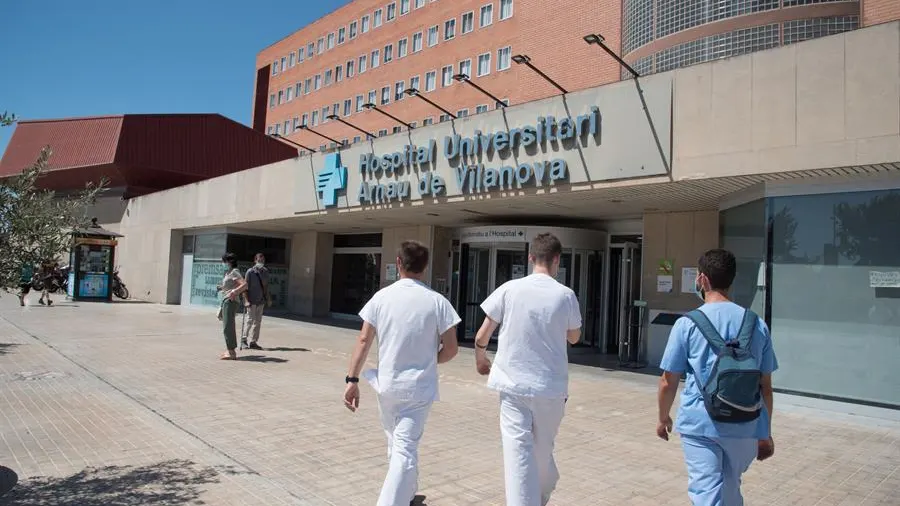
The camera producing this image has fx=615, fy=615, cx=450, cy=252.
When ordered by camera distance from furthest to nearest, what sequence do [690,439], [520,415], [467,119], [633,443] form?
[467,119]
[633,443]
[520,415]
[690,439]

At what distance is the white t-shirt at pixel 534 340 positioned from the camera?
11.4 feet

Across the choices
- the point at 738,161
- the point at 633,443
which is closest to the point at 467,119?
the point at 738,161

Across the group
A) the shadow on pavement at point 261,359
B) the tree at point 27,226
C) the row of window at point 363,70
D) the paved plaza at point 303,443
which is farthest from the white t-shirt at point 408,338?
the row of window at point 363,70

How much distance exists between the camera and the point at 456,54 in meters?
39.1

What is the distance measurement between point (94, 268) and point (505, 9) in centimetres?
2559

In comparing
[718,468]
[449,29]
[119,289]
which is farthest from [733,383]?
[449,29]

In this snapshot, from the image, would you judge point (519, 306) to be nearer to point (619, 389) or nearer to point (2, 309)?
point (619, 389)

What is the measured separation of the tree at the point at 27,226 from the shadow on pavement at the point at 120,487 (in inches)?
55.3

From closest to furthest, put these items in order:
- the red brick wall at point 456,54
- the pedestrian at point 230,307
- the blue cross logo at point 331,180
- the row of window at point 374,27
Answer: the pedestrian at point 230,307 → the blue cross logo at point 331,180 → the red brick wall at point 456,54 → the row of window at point 374,27

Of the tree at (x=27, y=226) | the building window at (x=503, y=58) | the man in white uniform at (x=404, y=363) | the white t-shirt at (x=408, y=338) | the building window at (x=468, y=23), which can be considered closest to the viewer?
the man in white uniform at (x=404, y=363)

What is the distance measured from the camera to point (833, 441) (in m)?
6.51

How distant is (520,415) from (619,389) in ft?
20.5

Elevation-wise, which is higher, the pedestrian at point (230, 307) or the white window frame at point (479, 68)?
the white window frame at point (479, 68)

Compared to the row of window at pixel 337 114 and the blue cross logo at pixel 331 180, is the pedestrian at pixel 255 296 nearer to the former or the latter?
the blue cross logo at pixel 331 180
